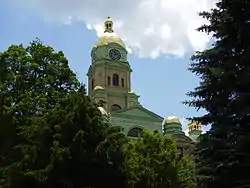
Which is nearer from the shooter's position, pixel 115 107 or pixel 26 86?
pixel 26 86

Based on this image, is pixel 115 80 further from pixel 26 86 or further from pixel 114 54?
pixel 26 86

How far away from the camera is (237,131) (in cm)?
1187

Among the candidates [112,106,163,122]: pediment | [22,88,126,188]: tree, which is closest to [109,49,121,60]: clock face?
[112,106,163,122]: pediment

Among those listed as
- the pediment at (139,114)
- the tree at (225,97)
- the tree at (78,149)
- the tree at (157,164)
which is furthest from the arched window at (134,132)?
the tree at (225,97)

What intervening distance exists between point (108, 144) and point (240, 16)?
8.99 metres

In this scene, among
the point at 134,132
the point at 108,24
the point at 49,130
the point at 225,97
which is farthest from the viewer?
the point at 108,24

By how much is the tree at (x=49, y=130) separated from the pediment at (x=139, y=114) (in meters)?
30.1

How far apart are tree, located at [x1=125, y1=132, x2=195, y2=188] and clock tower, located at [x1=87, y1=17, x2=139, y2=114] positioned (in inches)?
1232

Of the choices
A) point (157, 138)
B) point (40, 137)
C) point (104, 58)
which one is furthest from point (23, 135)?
point (104, 58)

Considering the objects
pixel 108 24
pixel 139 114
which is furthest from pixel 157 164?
pixel 108 24

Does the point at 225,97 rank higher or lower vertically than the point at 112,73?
lower

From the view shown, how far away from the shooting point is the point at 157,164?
27.4m

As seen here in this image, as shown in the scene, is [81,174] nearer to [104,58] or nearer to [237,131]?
[237,131]

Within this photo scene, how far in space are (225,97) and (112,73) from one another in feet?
166
